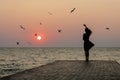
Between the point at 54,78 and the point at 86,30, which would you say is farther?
the point at 86,30

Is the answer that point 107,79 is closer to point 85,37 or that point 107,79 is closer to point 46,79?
point 46,79

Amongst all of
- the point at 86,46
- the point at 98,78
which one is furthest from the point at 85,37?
the point at 98,78

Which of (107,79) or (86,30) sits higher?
(86,30)

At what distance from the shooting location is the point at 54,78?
1602cm

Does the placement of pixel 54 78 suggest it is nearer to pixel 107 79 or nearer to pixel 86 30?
pixel 107 79

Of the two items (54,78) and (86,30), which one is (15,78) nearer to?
(54,78)

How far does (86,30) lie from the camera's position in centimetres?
2741

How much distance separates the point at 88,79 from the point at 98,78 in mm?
595

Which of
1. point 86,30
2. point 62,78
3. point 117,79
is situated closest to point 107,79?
point 117,79

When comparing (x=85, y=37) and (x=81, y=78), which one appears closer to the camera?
(x=81, y=78)

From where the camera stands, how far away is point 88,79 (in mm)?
15703

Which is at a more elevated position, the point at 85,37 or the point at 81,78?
the point at 85,37

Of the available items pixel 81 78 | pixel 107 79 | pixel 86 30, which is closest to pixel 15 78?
pixel 81 78

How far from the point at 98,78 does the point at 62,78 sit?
142 centimetres
